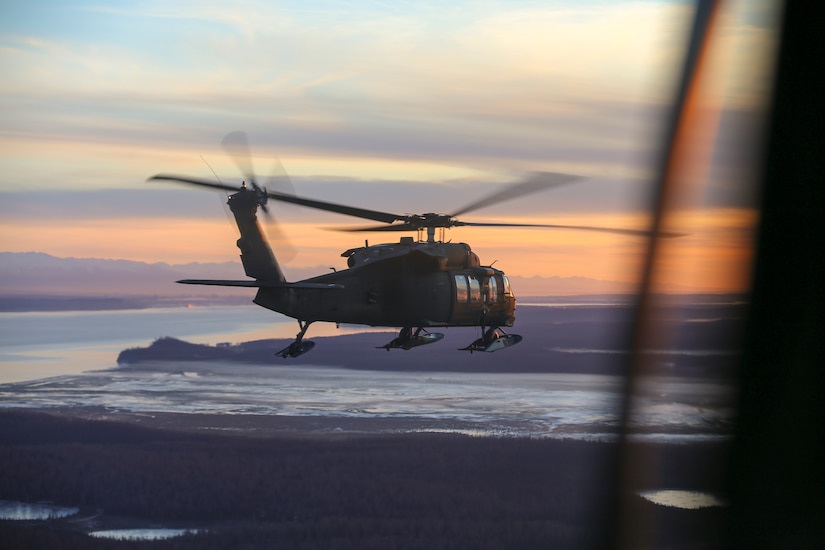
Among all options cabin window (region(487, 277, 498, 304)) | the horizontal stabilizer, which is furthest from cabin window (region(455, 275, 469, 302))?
the horizontal stabilizer

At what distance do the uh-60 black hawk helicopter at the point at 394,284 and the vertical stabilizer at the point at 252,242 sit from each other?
6 centimetres

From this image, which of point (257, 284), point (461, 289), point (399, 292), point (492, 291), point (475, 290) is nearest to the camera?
point (257, 284)

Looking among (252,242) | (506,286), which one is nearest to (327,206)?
(252,242)

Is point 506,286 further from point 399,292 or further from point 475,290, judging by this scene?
point 399,292

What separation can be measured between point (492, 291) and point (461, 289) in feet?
8.39

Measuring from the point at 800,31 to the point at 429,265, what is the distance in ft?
274

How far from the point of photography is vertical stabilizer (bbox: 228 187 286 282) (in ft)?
196

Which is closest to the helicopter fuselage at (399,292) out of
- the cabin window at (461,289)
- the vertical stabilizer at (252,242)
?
the cabin window at (461,289)

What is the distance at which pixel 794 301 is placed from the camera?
173750 mm

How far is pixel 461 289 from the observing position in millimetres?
64438

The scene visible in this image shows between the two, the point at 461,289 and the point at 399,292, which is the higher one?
the point at 461,289

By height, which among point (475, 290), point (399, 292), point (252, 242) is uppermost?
point (252, 242)

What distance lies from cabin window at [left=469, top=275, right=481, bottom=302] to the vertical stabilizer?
11859mm

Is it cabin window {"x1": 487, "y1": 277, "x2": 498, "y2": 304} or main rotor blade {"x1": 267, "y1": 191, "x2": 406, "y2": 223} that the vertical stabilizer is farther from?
cabin window {"x1": 487, "y1": 277, "x2": 498, "y2": 304}
